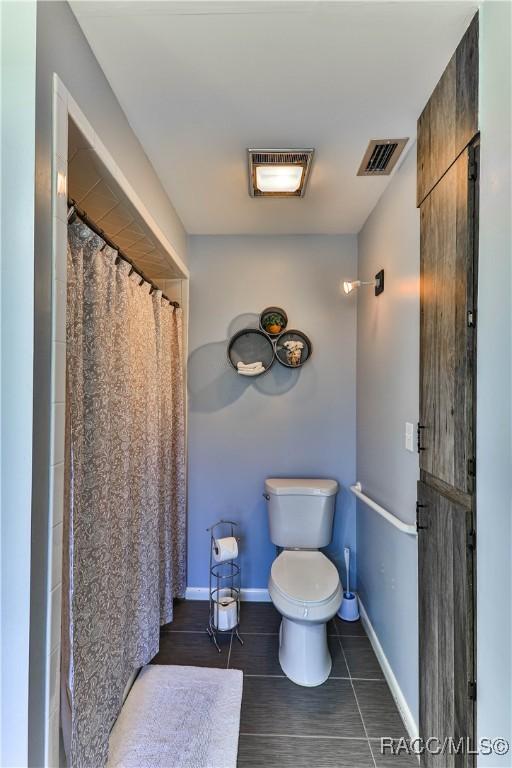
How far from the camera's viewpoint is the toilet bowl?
5.12 feet

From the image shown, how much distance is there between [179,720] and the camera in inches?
55.7

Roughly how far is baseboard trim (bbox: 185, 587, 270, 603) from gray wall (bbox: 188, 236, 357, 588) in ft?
0.12

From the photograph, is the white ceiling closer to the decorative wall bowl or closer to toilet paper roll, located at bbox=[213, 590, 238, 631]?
the decorative wall bowl

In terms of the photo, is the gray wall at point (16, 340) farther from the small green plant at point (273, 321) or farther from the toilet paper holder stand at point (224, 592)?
the small green plant at point (273, 321)

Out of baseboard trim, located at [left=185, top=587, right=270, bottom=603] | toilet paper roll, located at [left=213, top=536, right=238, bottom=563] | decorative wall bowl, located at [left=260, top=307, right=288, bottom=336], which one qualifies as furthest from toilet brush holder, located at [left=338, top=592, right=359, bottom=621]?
decorative wall bowl, located at [left=260, top=307, right=288, bottom=336]

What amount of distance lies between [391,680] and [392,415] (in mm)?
1212

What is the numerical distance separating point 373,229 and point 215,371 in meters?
1.28

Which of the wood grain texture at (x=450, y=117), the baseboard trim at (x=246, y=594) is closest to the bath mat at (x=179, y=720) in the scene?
the baseboard trim at (x=246, y=594)

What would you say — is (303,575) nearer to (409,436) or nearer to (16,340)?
(409,436)

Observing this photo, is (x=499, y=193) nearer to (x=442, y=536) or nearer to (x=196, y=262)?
(x=442, y=536)

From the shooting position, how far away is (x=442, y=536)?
3.66 ft

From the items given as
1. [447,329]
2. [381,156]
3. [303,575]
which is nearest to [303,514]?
[303,575]

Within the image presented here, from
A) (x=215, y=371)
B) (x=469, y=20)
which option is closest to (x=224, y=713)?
(x=215, y=371)

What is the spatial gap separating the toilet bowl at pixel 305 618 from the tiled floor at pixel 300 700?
0.18 feet
